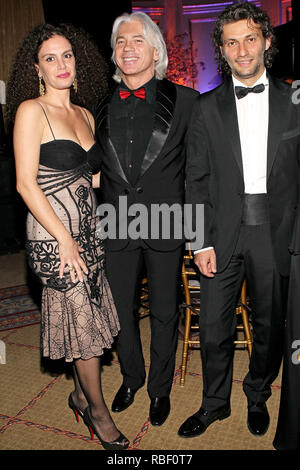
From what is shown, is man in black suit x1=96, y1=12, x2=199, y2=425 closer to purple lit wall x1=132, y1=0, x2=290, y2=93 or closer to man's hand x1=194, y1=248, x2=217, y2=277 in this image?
man's hand x1=194, y1=248, x2=217, y2=277

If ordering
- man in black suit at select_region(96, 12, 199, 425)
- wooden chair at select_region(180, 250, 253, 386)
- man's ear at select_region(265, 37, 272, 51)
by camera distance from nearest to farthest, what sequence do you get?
1. man's ear at select_region(265, 37, 272, 51)
2. man in black suit at select_region(96, 12, 199, 425)
3. wooden chair at select_region(180, 250, 253, 386)

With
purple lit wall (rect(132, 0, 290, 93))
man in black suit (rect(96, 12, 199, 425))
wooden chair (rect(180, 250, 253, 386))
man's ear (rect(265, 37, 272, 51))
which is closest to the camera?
man's ear (rect(265, 37, 272, 51))

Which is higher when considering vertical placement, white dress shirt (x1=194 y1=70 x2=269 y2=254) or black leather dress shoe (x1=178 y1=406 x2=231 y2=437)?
white dress shirt (x1=194 y1=70 x2=269 y2=254)

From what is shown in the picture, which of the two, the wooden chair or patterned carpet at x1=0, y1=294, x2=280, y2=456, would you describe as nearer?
patterned carpet at x1=0, y1=294, x2=280, y2=456

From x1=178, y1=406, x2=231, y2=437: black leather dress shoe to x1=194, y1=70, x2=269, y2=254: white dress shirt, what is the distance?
1.18 m

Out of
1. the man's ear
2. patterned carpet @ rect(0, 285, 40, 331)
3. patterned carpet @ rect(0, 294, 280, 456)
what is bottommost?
patterned carpet @ rect(0, 294, 280, 456)

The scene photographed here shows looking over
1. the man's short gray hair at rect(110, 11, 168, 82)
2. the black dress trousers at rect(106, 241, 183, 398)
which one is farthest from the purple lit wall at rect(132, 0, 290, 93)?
the black dress trousers at rect(106, 241, 183, 398)

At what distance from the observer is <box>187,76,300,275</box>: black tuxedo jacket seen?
217 centimetres

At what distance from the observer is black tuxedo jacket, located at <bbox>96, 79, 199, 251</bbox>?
238cm

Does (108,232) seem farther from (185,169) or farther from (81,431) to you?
(81,431)

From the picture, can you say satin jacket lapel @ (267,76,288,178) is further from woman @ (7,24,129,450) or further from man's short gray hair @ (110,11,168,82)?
woman @ (7,24,129,450)

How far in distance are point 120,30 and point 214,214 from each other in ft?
3.42

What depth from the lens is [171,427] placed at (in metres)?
2.57

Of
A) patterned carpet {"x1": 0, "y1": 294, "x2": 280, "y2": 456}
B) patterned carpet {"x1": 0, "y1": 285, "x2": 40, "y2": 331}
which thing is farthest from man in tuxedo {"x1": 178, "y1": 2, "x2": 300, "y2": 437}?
patterned carpet {"x1": 0, "y1": 285, "x2": 40, "y2": 331}
